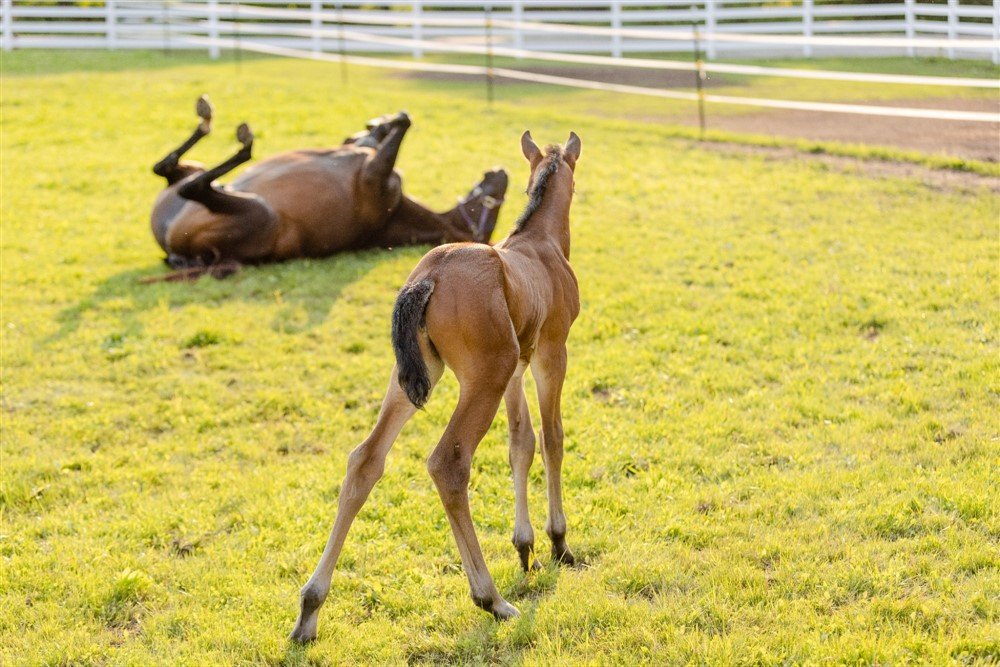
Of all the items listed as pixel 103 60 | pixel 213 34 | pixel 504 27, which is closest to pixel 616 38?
pixel 504 27

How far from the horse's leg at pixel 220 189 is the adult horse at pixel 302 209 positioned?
0.03 feet

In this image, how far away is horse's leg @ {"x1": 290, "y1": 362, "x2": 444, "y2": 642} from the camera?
397 centimetres

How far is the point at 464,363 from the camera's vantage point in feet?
12.6

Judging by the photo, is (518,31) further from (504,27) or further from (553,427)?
(553,427)

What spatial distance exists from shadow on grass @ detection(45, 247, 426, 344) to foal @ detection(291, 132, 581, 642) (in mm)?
3782

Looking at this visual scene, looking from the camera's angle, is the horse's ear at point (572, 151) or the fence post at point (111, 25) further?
the fence post at point (111, 25)

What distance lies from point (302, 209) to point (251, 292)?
3.58 feet

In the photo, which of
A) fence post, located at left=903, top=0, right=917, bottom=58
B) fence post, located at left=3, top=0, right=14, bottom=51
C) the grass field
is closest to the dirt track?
the grass field

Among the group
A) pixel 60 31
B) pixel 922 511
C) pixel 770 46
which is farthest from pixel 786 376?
pixel 60 31

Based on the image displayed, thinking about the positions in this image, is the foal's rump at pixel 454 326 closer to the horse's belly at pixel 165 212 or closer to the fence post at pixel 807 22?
the horse's belly at pixel 165 212

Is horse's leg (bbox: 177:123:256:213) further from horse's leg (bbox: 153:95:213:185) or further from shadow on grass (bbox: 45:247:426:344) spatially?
shadow on grass (bbox: 45:247:426:344)

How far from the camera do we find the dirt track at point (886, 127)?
12.7m

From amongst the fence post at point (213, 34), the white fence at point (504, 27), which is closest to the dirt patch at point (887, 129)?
A: the white fence at point (504, 27)

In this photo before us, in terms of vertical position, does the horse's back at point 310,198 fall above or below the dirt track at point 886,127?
below
